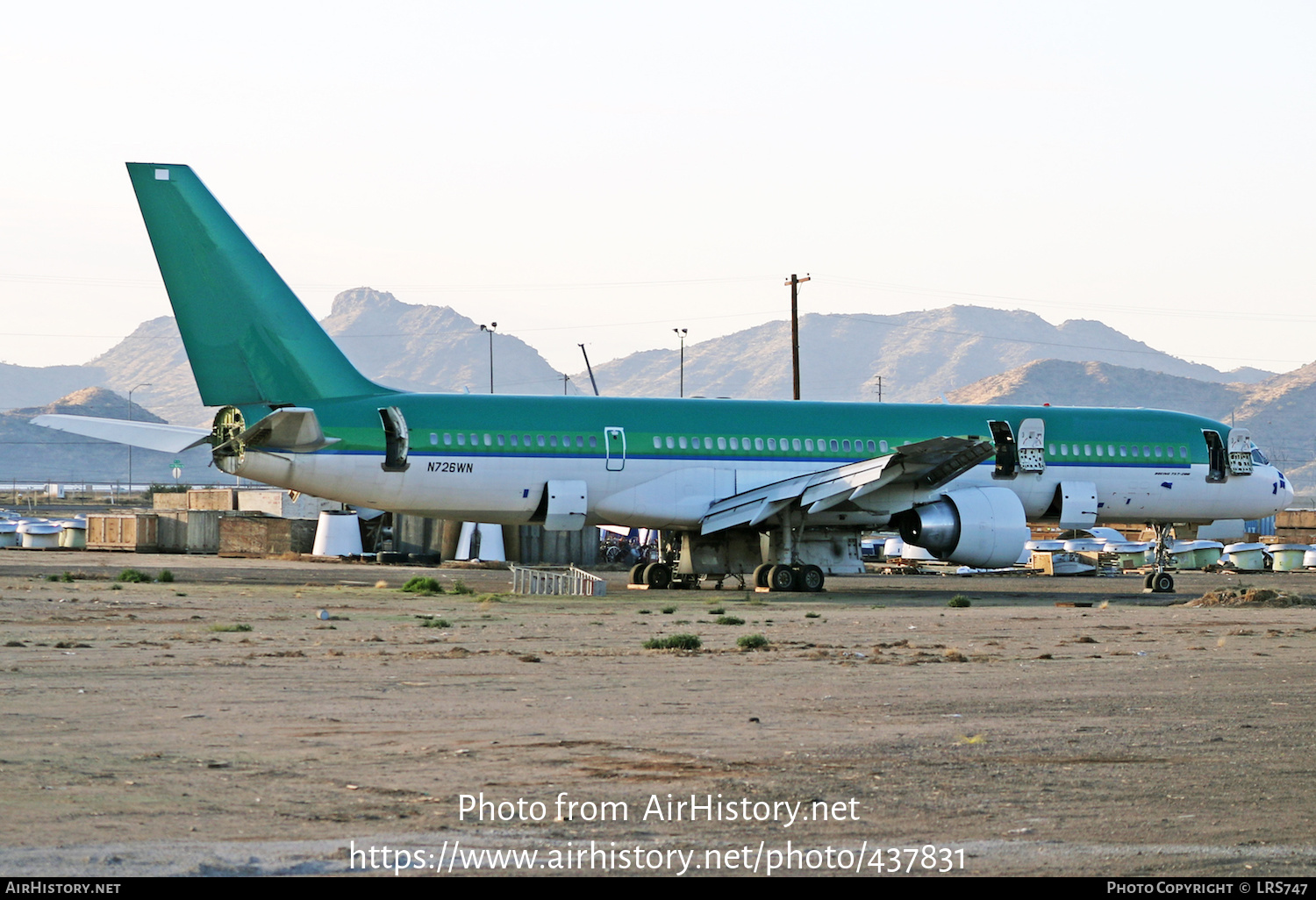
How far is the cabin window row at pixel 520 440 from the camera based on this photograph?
26469mm

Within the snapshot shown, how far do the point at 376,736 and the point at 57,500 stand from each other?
12744 centimetres

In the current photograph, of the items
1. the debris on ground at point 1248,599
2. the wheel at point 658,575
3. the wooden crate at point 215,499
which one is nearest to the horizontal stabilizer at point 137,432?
the wheel at point 658,575

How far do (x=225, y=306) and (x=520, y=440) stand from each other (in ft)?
18.5

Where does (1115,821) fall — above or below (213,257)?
below

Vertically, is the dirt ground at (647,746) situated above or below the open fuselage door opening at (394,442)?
below

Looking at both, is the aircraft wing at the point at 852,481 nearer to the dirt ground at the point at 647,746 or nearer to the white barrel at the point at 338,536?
the dirt ground at the point at 647,746

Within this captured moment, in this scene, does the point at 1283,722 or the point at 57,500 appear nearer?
the point at 1283,722

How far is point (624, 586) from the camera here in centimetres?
3162

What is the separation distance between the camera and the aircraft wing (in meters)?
25.9

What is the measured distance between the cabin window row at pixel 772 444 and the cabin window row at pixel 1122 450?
400 cm

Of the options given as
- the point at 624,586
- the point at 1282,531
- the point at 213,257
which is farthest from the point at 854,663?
the point at 1282,531

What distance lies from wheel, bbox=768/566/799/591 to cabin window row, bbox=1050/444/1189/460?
6.34 meters

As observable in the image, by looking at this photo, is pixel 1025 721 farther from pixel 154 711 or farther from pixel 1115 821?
pixel 154 711

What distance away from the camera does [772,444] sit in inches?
1131
